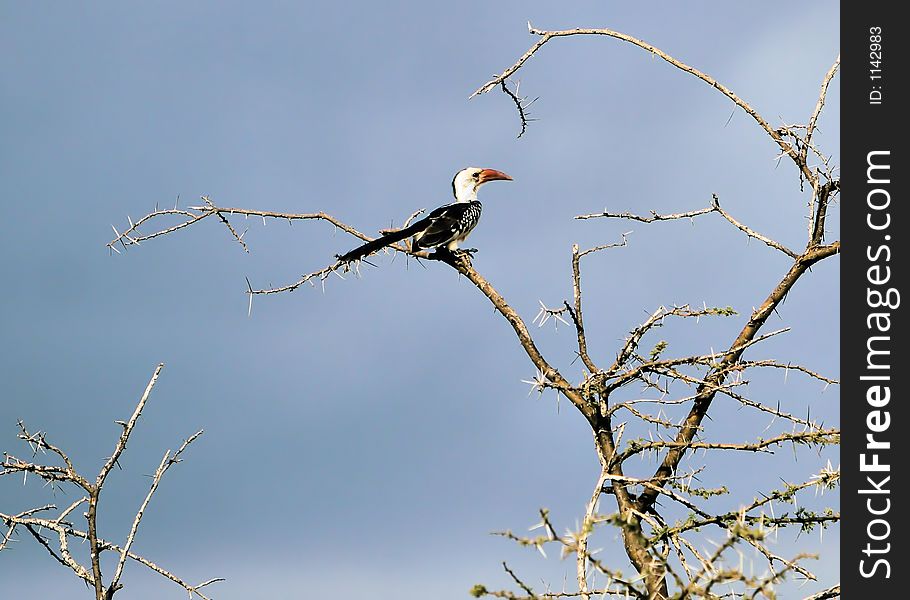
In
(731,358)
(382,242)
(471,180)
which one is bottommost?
(731,358)

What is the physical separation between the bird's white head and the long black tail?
170 cm

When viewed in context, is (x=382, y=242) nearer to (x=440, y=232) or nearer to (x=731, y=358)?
(x=440, y=232)

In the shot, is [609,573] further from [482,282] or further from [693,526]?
[482,282]

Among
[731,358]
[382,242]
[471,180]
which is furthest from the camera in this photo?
[471,180]

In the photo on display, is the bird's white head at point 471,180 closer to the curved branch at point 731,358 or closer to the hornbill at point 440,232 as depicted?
the hornbill at point 440,232

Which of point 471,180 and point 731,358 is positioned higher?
point 471,180

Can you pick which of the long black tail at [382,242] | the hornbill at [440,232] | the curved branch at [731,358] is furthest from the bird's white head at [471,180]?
the curved branch at [731,358]

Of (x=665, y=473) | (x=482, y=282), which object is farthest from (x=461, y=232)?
(x=665, y=473)

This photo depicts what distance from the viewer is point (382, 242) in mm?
7602

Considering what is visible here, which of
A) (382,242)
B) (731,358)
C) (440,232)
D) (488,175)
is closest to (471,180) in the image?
(488,175)

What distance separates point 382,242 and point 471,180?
7.48 feet

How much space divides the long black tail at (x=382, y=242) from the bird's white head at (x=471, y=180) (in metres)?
1.70

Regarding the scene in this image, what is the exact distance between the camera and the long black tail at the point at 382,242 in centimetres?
741
